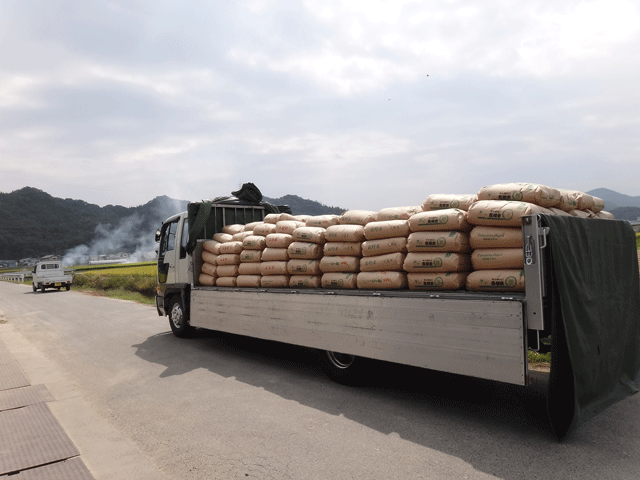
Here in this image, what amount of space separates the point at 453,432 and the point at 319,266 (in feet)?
9.16

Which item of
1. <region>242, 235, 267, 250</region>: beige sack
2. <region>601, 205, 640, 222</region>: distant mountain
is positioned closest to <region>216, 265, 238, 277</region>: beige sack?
<region>242, 235, 267, 250</region>: beige sack

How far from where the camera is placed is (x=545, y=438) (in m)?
4.02

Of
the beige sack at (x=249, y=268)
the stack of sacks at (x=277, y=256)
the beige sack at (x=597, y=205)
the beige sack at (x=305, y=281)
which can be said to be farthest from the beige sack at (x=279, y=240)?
the beige sack at (x=597, y=205)

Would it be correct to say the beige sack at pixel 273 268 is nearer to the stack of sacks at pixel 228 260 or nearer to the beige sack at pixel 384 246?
the stack of sacks at pixel 228 260

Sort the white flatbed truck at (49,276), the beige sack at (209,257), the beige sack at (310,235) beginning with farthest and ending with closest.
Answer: the white flatbed truck at (49,276) < the beige sack at (209,257) < the beige sack at (310,235)

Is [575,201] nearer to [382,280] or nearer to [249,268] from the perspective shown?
[382,280]

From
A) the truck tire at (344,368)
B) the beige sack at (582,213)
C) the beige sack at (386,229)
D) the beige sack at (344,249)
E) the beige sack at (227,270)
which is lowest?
the truck tire at (344,368)

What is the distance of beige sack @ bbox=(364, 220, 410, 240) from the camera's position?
526cm

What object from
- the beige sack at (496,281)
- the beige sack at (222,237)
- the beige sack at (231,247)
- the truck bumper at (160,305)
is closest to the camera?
the beige sack at (496,281)

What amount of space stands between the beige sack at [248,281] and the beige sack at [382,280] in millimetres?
2251

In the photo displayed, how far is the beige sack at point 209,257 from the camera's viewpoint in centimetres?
827

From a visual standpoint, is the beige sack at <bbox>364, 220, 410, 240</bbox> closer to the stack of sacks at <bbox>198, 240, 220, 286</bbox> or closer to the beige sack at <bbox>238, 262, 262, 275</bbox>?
the beige sack at <bbox>238, 262, 262, 275</bbox>

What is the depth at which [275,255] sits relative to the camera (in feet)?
22.7

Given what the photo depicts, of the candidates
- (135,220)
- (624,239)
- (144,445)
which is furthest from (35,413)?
(135,220)
